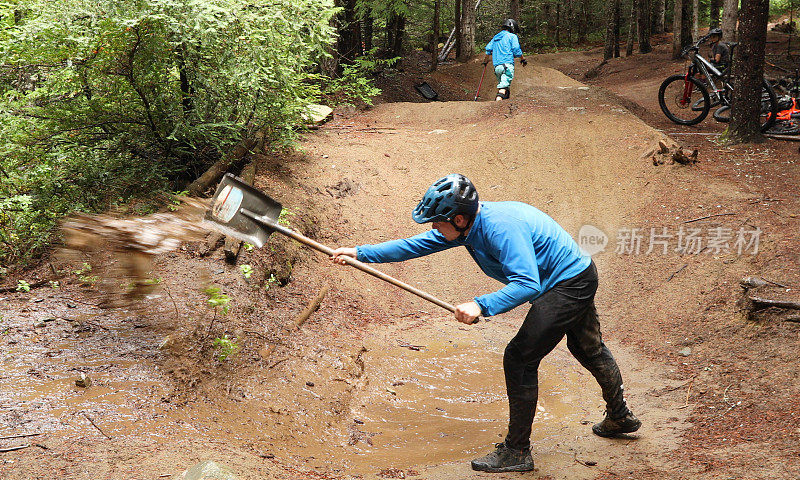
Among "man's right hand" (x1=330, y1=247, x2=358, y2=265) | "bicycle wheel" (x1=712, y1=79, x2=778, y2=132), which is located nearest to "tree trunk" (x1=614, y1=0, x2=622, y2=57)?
"bicycle wheel" (x1=712, y1=79, x2=778, y2=132)

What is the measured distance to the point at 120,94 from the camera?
671 cm

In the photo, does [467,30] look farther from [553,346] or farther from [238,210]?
[553,346]

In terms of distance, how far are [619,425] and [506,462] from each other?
0.99 m

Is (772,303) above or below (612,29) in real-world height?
below

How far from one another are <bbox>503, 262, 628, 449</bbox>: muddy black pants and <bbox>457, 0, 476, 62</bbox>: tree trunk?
1733 cm

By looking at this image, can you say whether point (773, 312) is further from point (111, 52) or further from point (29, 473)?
point (111, 52)

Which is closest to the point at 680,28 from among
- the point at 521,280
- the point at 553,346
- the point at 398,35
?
the point at 398,35

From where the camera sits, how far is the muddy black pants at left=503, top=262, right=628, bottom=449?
3.92 metres

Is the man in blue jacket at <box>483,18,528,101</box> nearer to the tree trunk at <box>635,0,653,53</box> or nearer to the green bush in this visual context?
the green bush

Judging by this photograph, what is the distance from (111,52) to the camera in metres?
6.21

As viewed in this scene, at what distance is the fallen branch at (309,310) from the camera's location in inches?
241

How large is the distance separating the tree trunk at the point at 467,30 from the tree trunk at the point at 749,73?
36.2 feet

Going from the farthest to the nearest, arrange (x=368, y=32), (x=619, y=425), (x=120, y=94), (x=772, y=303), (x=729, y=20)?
1. (x=368, y=32)
2. (x=729, y=20)
3. (x=120, y=94)
4. (x=772, y=303)
5. (x=619, y=425)

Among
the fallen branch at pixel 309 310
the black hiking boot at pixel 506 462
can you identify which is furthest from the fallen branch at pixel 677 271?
the fallen branch at pixel 309 310
